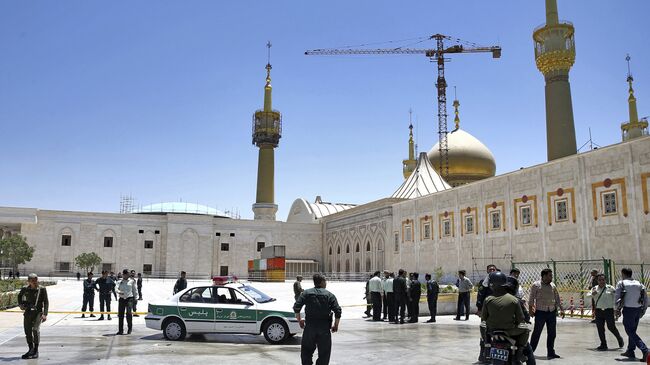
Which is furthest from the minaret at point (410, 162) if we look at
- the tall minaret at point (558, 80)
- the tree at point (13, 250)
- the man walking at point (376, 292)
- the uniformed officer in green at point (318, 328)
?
the uniformed officer in green at point (318, 328)

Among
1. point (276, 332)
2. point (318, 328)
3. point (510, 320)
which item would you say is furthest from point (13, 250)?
point (510, 320)

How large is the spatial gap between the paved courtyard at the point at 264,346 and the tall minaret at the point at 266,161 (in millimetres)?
53870

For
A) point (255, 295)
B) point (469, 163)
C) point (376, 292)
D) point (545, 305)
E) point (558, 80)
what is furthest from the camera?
point (469, 163)

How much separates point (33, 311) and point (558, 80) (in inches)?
1610

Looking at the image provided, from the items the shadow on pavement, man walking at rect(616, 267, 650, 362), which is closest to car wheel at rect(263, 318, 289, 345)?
the shadow on pavement

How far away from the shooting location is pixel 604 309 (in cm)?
1073

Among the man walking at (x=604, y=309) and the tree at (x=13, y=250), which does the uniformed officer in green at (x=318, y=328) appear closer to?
the man walking at (x=604, y=309)

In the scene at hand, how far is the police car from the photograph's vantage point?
1190 cm

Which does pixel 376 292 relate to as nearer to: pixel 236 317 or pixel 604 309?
pixel 236 317

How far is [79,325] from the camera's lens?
594 inches

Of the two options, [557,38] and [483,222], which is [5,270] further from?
[557,38]

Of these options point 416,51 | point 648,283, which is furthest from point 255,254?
point 648,283

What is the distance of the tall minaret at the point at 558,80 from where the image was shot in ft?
139

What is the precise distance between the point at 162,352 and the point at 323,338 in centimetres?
444
